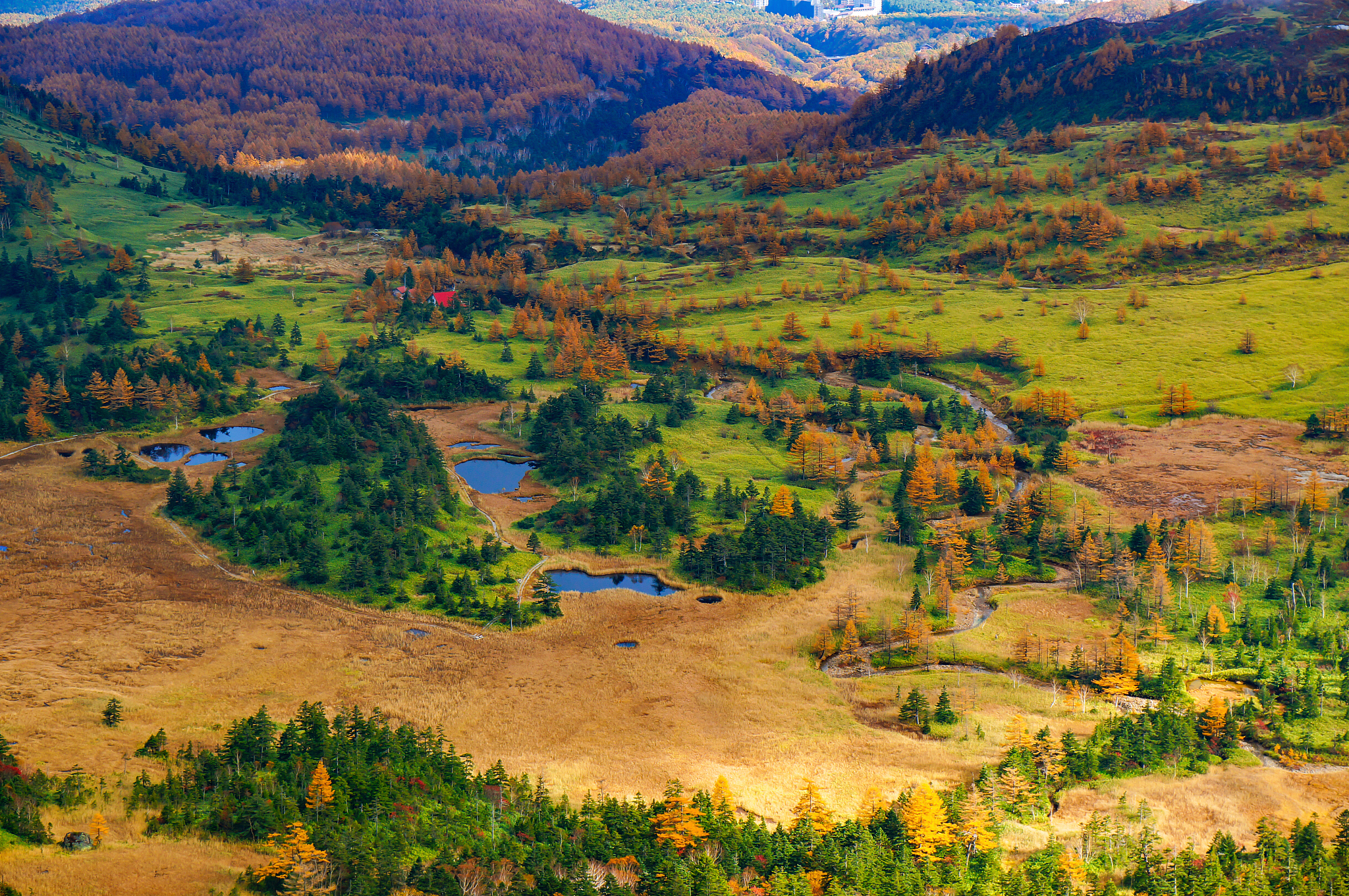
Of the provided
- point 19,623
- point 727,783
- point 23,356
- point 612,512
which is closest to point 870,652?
point 727,783

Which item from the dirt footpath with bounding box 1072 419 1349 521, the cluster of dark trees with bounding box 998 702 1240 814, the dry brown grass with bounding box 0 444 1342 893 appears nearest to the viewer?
the cluster of dark trees with bounding box 998 702 1240 814

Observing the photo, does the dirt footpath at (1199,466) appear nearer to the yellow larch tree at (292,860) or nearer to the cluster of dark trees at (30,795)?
the yellow larch tree at (292,860)

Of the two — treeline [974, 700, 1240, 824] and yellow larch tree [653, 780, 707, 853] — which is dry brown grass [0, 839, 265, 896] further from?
treeline [974, 700, 1240, 824]

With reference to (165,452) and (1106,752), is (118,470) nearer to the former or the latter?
(165,452)

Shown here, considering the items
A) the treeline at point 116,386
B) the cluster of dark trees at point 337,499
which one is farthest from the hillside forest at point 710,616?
the treeline at point 116,386

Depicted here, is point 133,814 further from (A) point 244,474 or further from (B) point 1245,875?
(A) point 244,474

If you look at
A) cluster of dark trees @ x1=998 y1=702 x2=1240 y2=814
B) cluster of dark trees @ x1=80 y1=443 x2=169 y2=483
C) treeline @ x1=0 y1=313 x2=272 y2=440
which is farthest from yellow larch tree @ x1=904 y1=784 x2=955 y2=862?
treeline @ x1=0 y1=313 x2=272 y2=440

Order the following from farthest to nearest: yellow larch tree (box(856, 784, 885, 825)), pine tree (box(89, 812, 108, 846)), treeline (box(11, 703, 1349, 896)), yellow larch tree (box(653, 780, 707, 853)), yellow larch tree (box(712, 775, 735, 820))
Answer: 1. yellow larch tree (box(856, 784, 885, 825))
2. yellow larch tree (box(712, 775, 735, 820))
3. yellow larch tree (box(653, 780, 707, 853))
4. treeline (box(11, 703, 1349, 896))
5. pine tree (box(89, 812, 108, 846))
